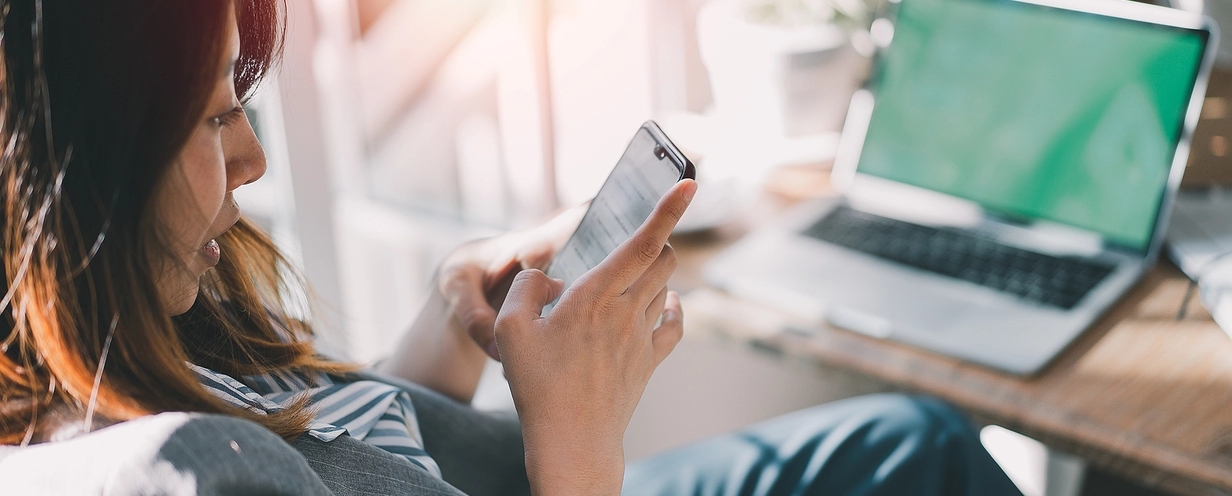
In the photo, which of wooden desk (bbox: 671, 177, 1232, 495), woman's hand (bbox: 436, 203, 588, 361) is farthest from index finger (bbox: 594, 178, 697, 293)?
wooden desk (bbox: 671, 177, 1232, 495)

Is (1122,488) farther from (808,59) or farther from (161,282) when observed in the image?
(161,282)

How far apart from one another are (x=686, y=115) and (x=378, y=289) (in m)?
0.67

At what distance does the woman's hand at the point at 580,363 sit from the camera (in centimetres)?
61

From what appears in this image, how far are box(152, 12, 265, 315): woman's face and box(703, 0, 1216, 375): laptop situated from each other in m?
0.60

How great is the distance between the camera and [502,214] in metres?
1.61

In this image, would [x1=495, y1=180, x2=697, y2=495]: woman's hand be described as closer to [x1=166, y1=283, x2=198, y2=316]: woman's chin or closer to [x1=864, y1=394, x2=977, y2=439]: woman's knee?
[x1=166, y1=283, x2=198, y2=316]: woman's chin

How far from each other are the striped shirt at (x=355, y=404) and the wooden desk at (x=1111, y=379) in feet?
1.19

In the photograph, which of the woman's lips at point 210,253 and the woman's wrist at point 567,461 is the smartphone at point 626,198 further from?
the woman's lips at point 210,253

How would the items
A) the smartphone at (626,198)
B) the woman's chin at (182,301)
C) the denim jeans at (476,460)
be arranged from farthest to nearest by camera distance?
1. the smartphone at (626,198)
2. the woman's chin at (182,301)
3. the denim jeans at (476,460)

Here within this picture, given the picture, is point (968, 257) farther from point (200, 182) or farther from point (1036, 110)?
point (200, 182)

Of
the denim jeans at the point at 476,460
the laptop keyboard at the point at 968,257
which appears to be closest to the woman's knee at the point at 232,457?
the denim jeans at the point at 476,460

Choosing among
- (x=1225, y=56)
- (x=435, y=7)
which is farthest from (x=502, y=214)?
(x=1225, y=56)

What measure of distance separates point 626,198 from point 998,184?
614 mm

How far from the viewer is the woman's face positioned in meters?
→ 0.47
